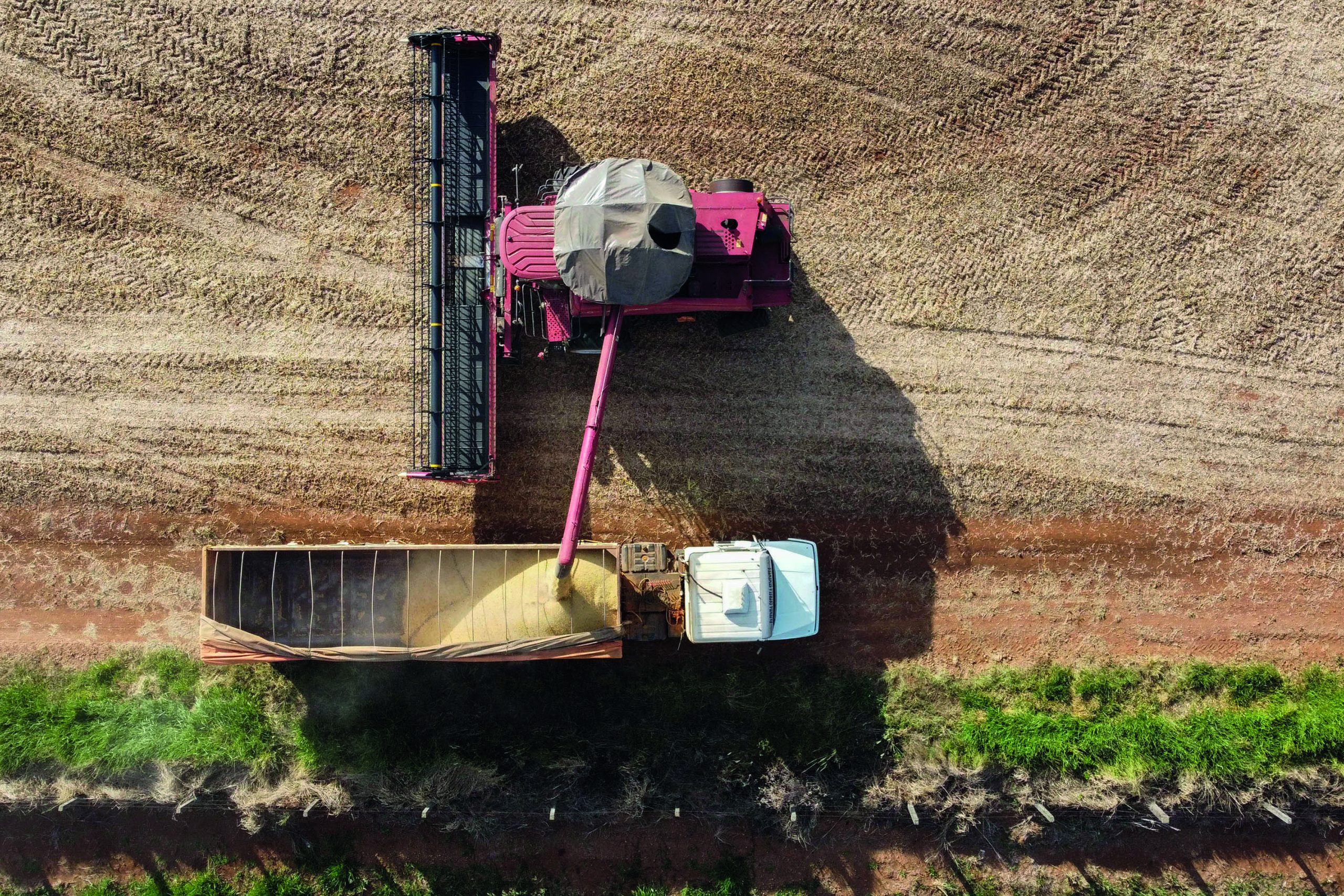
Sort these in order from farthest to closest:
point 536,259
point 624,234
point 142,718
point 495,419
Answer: point 495,419
point 142,718
point 536,259
point 624,234

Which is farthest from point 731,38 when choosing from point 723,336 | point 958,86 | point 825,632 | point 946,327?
point 825,632

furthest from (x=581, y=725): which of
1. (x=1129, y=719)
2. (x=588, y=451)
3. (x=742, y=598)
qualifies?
(x=1129, y=719)

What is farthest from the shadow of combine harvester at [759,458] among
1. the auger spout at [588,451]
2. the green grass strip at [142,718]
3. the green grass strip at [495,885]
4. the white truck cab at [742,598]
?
the green grass strip at [142,718]

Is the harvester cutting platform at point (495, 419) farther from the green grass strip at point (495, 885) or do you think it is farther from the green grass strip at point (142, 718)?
the green grass strip at point (495, 885)

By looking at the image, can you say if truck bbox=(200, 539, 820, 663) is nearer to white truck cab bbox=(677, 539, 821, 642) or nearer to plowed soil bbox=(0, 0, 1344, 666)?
white truck cab bbox=(677, 539, 821, 642)

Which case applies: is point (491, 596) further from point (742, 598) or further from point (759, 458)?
point (759, 458)

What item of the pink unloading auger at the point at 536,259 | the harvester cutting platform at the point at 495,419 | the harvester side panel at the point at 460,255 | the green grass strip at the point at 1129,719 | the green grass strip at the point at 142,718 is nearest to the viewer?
the pink unloading auger at the point at 536,259
